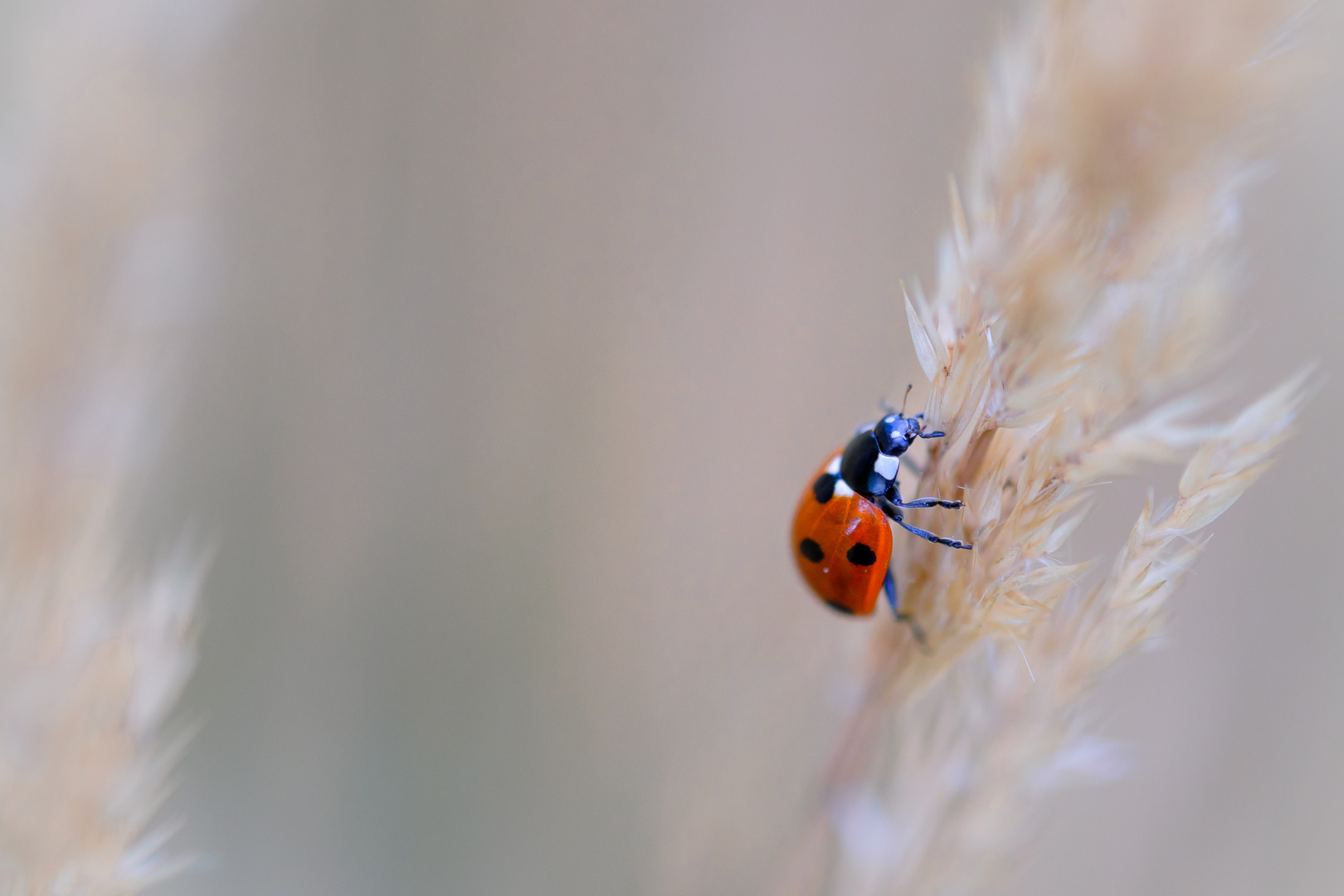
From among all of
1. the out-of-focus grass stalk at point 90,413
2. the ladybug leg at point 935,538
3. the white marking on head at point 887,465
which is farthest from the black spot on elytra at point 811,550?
the out-of-focus grass stalk at point 90,413

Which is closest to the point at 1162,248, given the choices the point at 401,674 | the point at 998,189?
the point at 998,189

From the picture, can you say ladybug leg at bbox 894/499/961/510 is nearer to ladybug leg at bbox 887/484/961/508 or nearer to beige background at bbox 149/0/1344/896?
ladybug leg at bbox 887/484/961/508

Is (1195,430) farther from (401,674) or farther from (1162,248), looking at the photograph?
(401,674)

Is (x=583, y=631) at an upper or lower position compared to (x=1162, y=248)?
lower

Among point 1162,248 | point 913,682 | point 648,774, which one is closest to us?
point 1162,248

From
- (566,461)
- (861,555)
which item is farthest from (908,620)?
(566,461)

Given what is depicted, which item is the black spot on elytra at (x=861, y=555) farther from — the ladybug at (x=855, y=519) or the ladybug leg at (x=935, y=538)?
the ladybug leg at (x=935, y=538)

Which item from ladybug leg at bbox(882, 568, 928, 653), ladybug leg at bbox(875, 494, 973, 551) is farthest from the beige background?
ladybug leg at bbox(882, 568, 928, 653)

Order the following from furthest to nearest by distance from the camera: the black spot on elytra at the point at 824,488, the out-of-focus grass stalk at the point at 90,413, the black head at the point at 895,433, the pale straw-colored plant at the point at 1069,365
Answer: the black spot on elytra at the point at 824,488, the black head at the point at 895,433, the out-of-focus grass stalk at the point at 90,413, the pale straw-colored plant at the point at 1069,365
